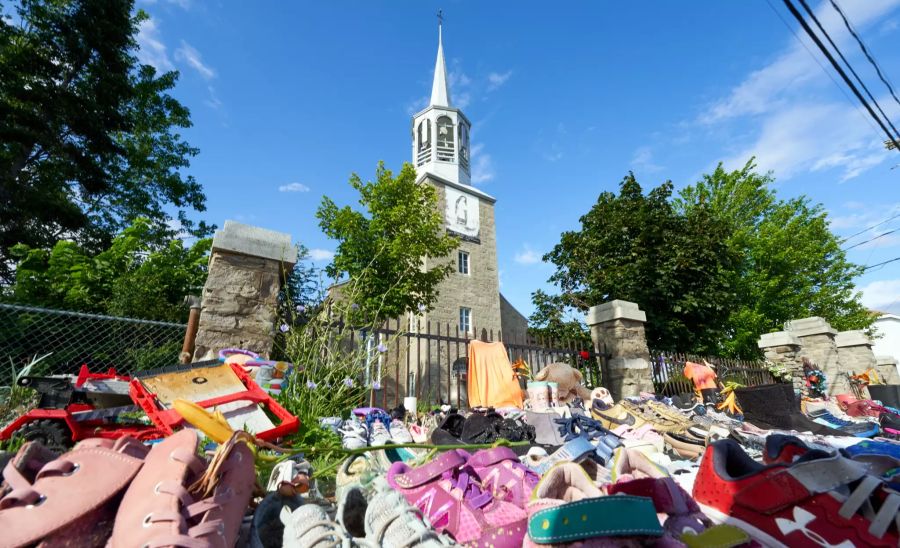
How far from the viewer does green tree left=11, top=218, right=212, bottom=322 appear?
307 inches

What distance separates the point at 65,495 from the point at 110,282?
9946mm

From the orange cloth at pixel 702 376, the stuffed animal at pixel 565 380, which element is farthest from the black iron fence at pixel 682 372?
the stuffed animal at pixel 565 380

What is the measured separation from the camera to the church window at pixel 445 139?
83.0 ft

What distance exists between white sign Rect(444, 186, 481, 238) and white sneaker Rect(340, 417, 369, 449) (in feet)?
61.6

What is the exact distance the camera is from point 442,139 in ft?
85.1

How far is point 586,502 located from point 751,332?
67.3 feet

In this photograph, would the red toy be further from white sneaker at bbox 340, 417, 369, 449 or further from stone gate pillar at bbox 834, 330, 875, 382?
stone gate pillar at bbox 834, 330, 875, 382

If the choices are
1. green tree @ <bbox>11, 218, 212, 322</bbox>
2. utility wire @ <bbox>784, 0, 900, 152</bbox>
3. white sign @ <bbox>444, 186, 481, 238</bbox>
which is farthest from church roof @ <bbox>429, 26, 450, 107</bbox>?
utility wire @ <bbox>784, 0, 900, 152</bbox>

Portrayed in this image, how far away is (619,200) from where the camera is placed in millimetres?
17109

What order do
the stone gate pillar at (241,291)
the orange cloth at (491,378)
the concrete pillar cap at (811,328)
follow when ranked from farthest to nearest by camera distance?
the concrete pillar cap at (811,328) < the orange cloth at (491,378) < the stone gate pillar at (241,291)

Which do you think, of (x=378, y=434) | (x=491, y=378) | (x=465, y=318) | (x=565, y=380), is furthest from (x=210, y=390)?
(x=465, y=318)

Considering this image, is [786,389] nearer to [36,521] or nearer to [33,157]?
[36,521]

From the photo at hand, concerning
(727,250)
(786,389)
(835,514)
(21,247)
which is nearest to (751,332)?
(727,250)

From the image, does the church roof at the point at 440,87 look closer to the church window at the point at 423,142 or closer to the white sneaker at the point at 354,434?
the church window at the point at 423,142
